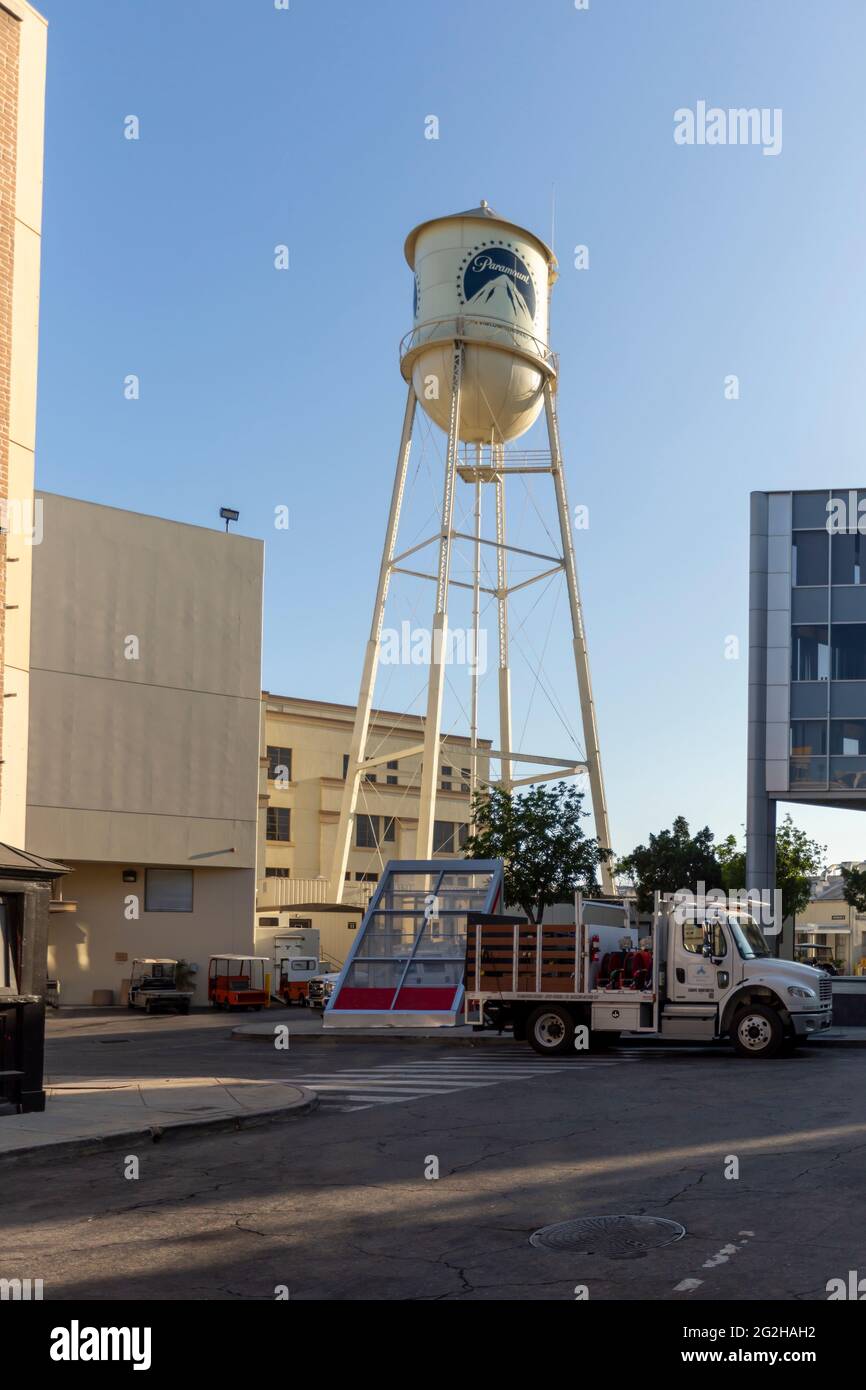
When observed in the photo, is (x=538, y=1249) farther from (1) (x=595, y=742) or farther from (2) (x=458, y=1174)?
(1) (x=595, y=742)

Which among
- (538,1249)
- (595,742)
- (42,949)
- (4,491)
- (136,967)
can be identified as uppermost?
(4,491)

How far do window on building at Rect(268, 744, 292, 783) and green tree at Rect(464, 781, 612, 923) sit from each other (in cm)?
2236

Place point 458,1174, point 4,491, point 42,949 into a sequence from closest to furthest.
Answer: point 458,1174, point 42,949, point 4,491

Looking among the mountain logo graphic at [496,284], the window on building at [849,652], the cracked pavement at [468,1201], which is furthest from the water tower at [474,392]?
the cracked pavement at [468,1201]

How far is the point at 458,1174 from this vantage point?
11453 millimetres

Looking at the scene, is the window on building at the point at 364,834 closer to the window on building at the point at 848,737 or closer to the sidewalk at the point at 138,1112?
the window on building at the point at 848,737

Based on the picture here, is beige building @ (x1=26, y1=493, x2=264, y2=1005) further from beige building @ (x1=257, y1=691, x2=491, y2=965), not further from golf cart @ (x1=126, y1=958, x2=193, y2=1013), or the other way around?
beige building @ (x1=257, y1=691, x2=491, y2=965)

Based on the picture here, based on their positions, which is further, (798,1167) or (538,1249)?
(798,1167)

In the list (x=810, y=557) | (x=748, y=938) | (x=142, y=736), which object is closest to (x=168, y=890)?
(x=142, y=736)

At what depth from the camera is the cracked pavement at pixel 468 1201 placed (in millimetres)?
7855
